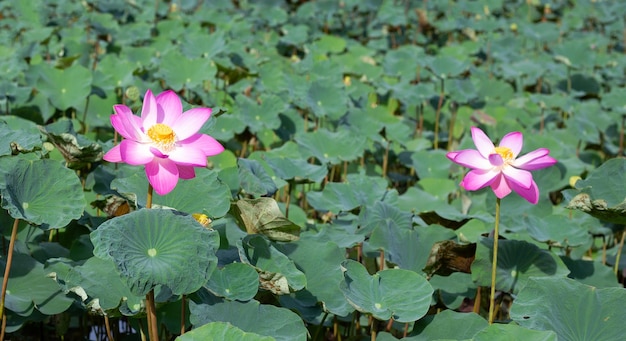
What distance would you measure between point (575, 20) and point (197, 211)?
447cm

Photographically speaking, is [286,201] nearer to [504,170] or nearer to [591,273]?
[591,273]

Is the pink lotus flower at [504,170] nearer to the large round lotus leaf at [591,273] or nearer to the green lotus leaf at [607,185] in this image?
the green lotus leaf at [607,185]

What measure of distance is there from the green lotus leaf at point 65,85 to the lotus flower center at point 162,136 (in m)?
1.28

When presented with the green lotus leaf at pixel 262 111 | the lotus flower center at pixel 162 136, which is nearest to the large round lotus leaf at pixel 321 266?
the lotus flower center at pixel 162 136

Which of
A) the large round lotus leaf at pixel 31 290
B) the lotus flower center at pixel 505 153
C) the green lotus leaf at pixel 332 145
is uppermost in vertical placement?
the lotus flower center at pixel 505 153

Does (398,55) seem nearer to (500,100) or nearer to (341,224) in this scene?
(500,100)

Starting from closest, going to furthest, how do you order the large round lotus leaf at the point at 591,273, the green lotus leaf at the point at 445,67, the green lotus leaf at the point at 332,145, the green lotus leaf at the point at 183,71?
the large round lotus leaf at the point at 591,273, the green lotus leaf at the point at 332,145, the green lotus leaf at the point at 183,71, the green lotus leaf at the point at 445,67

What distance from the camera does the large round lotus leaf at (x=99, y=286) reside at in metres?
1.32

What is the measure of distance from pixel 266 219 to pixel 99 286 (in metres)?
0.32

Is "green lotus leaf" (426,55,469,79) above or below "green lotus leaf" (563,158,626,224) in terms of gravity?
below

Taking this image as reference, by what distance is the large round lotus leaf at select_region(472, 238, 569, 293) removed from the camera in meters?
1.57

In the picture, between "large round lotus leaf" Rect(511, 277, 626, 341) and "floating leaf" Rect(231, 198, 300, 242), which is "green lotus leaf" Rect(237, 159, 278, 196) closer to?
"floating leaf" Rect(231, 198, 300, 242)

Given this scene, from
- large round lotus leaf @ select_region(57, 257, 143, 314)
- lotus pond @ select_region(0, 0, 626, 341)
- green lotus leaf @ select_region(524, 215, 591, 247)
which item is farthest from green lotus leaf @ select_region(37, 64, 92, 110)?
green lotus leaf @ select_region(524, 215, 591, 247)

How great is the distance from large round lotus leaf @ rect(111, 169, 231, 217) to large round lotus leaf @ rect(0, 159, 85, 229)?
12 centimetres
